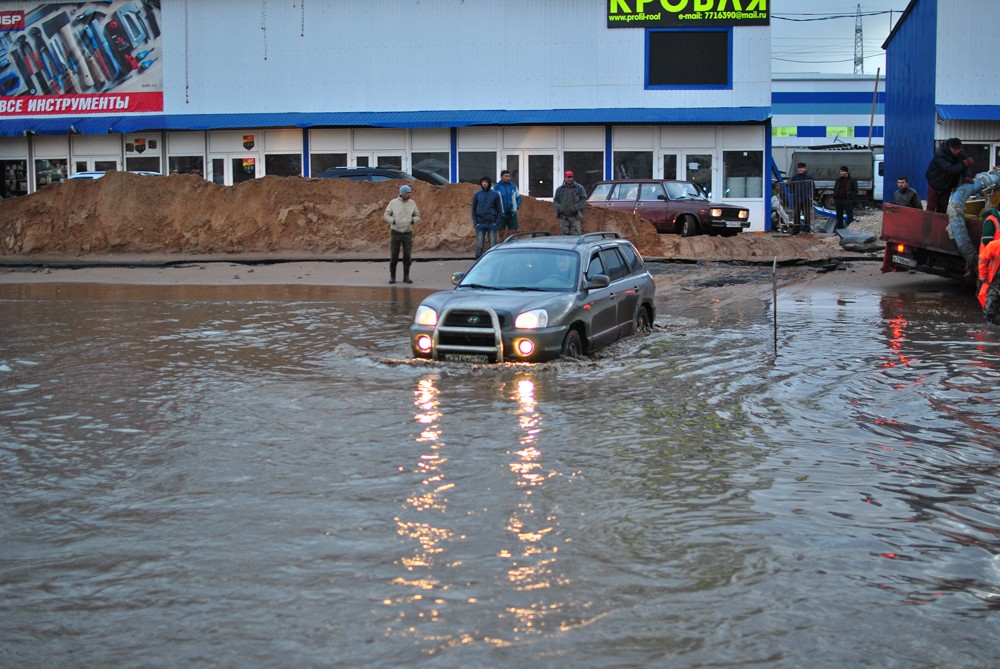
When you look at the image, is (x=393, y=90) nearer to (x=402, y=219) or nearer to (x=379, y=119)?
(x=379, y=119)

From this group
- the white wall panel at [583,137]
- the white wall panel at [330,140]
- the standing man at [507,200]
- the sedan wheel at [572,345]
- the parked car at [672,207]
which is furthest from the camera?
the white wall panel at [330,140]

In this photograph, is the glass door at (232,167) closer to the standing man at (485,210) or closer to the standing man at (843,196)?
the standing man at (485,210)

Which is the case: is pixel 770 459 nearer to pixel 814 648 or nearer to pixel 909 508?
pixel 909 508

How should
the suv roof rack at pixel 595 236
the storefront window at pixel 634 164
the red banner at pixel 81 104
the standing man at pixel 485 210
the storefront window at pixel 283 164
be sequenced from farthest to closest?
the red banner at pixel 81 104 → the storefront window at pixel 283 164 → the storefront window at pixel 634 164 → the standing man at pixel 485 210 → the suv roof rack at pixel 595 236

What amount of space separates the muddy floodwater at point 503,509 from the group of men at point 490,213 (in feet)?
28.4

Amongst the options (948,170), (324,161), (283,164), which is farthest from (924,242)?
(283,164)

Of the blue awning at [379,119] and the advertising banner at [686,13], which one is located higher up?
the advertising banner at [686,13]

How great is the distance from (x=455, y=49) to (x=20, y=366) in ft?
84.8

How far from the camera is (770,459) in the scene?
342 inches

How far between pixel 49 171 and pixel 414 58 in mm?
14174

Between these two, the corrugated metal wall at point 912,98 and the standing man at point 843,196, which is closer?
the standing man at point 843,196

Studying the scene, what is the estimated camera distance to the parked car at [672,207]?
28.5m

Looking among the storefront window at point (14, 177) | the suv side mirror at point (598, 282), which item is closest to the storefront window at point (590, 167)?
the storefront window at point (14, 177)

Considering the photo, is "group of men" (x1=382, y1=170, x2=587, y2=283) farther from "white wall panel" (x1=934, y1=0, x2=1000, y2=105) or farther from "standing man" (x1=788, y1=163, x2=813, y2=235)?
"white wall panel" (x1=934, y1=0, x2=1000, y2=105)
